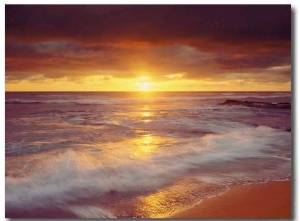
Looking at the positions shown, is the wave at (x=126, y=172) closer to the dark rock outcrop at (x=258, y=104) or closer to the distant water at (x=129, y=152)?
the distant water at (x=129, y=152)

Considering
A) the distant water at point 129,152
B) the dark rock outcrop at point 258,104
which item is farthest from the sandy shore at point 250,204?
the dark rock outcrop at point 258,104

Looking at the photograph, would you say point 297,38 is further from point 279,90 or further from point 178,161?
point 178,161

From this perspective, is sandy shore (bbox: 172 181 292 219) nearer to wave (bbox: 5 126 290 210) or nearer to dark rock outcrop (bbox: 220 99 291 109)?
wave (bbox: 5 126 290 210)

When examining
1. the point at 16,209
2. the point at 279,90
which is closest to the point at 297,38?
the point at 279,90

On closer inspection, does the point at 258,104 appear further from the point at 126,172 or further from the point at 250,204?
the point at 126,172

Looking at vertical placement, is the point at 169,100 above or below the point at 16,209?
above

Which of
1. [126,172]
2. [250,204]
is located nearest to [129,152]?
[126,172]

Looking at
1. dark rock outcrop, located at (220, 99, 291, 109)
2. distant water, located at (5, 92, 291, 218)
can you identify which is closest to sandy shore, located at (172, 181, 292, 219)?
distant water, located at (5, 92, 291, 218)
